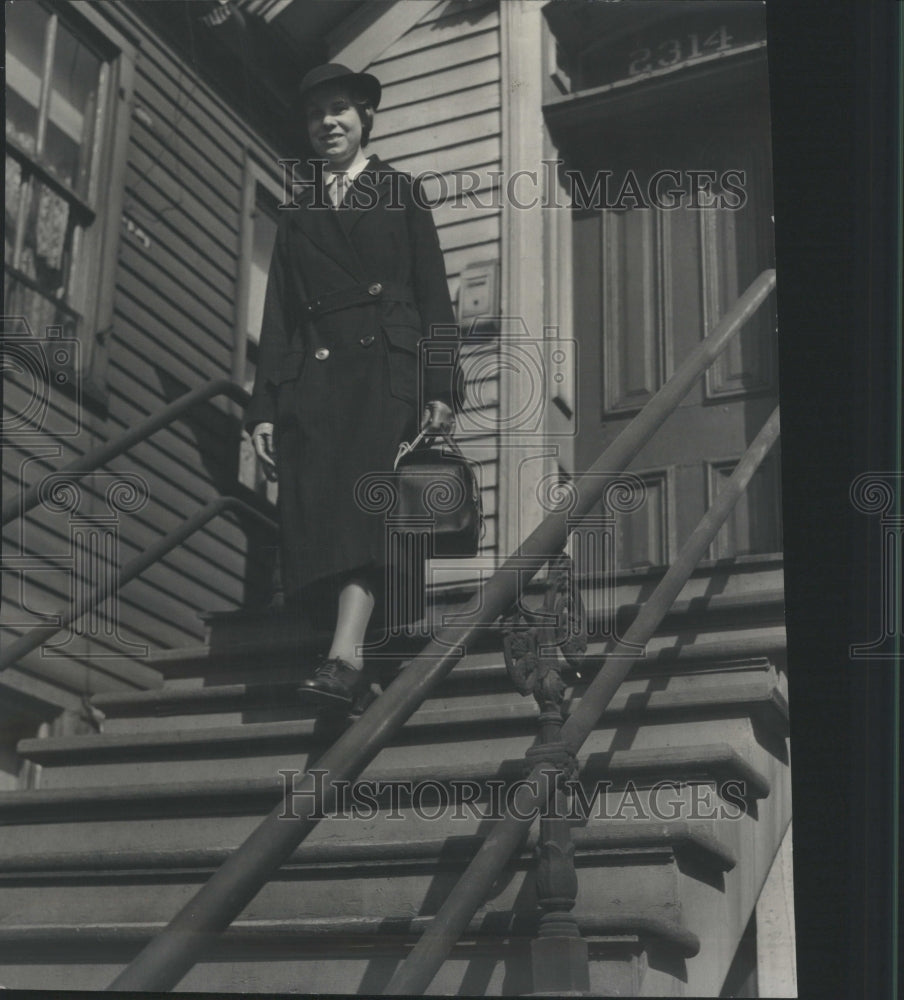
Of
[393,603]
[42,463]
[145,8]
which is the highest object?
[145,8]

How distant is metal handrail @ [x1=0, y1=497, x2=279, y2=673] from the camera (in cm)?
386

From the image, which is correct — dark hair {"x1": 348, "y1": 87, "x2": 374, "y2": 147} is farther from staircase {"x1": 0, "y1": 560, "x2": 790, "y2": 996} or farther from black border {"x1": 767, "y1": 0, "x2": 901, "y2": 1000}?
staircase {"x1": 0, "y1": 560, "x2": 790, "y2": 996}

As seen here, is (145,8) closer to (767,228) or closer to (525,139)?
(525,139)

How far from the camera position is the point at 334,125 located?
393 centimetres

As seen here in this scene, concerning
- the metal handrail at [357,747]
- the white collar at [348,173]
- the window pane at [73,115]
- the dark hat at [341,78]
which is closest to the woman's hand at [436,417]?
the metal handrail at [357,747]

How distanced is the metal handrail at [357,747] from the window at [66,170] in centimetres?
171

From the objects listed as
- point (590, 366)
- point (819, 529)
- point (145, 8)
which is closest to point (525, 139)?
point (590, 366)

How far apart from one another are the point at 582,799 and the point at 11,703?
1749 mm

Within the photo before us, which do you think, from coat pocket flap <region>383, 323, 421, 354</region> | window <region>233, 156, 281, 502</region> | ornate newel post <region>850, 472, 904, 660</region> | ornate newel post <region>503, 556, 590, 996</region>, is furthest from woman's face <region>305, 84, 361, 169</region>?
ornate newel post <region>850, 472, 904, 660</region>

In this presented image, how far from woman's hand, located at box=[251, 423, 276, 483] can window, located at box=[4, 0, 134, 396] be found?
2.48 ft

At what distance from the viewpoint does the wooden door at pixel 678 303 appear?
3705mm

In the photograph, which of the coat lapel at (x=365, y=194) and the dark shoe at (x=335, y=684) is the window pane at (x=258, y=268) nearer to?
the coat lapel at (x=365, y=194)

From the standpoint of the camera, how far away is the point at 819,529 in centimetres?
323

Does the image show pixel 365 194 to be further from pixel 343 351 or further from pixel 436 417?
pixel 436 417
